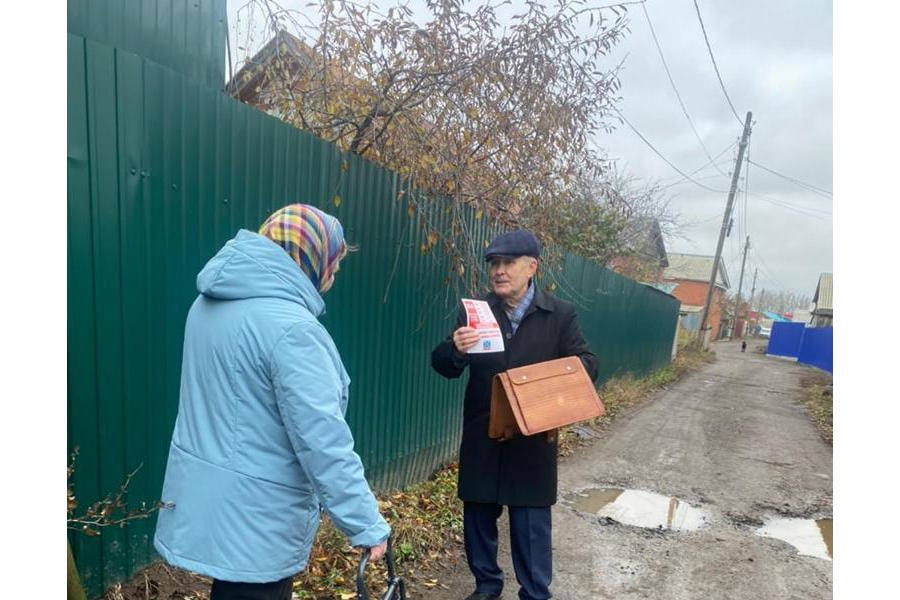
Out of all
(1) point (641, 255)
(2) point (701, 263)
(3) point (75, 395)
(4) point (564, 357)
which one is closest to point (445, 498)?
(4) point (564, 357)

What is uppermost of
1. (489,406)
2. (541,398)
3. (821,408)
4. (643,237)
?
(643,237)

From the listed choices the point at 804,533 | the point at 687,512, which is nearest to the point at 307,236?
the point at 687,512

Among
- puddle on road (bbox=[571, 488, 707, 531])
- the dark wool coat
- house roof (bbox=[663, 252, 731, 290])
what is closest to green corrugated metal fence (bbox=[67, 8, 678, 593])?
the dark wool coat

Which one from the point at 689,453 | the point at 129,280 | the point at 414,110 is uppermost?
the point at 414,110

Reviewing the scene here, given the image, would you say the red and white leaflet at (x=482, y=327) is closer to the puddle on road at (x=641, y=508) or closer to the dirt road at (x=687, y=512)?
the dirt road at (x=687, y=512)

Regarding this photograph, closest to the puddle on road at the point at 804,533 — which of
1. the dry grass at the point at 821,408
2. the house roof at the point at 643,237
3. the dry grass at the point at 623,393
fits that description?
the dry grass at the point at 623,393

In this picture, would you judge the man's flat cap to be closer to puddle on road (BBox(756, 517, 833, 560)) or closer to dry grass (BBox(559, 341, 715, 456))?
puddle on road (BBox(756, 517, 833, 560))

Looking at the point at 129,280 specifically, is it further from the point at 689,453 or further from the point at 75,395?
the point at 689,453

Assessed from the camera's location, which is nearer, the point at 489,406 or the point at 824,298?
the point at 489,406

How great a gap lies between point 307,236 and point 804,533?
4705 millimetres

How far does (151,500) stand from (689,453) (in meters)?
6.03

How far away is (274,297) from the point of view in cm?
152

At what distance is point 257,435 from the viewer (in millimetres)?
1490

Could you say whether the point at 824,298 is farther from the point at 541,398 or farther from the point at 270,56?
the point at 541,398
